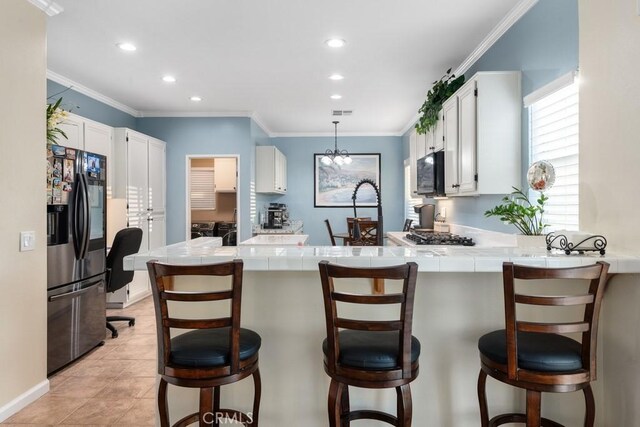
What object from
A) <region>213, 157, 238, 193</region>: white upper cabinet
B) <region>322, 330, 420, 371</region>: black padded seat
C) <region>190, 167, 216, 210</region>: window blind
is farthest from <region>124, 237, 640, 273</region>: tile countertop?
<region>190, 167, 216, 210</region>: window blind

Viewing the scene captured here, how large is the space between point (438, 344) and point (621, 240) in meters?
0.92

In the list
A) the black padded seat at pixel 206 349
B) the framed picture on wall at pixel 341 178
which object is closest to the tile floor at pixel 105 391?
the black padded seat at pixel 206 349

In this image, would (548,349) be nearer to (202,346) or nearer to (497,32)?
(202,346)

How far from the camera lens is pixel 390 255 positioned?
172cm

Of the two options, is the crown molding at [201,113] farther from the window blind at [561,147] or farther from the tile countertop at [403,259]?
the tile countertop at [403,259]

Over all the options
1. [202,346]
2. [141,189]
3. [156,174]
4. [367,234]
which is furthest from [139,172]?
[202,346]

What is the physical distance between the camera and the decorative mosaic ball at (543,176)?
2.02 m

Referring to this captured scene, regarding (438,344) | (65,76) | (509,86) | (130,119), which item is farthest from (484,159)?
(130,119)

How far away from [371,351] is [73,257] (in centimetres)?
274

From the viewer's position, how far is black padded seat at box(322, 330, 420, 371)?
146 cm

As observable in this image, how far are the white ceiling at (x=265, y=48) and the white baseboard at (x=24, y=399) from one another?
262cm

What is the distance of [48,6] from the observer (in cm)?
272

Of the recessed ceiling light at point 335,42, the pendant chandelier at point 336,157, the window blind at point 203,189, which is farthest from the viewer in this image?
the window blind at point 203,189

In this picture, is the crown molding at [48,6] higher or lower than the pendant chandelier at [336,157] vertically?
higher
